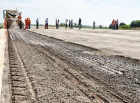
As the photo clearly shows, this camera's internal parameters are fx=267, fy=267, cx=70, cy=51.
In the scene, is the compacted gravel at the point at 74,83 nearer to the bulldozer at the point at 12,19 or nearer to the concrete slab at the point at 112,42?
the concrete slab at the point at 112,42

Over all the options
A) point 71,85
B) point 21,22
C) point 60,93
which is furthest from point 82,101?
point 21,22

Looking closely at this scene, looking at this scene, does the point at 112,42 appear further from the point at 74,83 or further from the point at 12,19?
the point at 12,19

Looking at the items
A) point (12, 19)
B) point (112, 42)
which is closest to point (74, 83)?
point (112, 42)

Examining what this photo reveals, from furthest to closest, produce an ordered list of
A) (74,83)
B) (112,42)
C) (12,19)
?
(12,19)
(112,42)
(74,83)

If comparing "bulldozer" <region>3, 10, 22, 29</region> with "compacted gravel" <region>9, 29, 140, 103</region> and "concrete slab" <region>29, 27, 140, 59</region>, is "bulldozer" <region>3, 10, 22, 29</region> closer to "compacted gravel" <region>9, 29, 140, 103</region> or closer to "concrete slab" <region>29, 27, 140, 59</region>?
"concrete slab" <region>29, 27, 140, 59</region>

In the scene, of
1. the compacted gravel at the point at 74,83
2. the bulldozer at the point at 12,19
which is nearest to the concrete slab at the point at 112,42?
the compacted gravel at the point at 74,83

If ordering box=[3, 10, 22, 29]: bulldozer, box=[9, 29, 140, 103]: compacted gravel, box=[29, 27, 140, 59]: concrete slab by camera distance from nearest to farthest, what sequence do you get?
box=[9, 29, 140, 103]: compacted gravel, box=[29, 27, 140, 59]: concrete slab, box=[3, 10, 22, 29]: bulldozer

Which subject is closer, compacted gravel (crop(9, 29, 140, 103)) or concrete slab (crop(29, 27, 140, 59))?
compacted gravel (crop(9, 29, 140, 103))

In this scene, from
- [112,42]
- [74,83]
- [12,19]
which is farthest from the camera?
[12,19]

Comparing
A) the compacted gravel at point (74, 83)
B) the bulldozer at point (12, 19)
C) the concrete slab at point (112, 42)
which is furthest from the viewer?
the bulldozer at point (12, 19)

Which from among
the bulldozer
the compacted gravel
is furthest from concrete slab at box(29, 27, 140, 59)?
the bulldozer

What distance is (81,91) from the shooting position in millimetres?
4121

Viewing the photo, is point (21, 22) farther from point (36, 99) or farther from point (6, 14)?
point (36, 99)

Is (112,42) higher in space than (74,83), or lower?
higher
